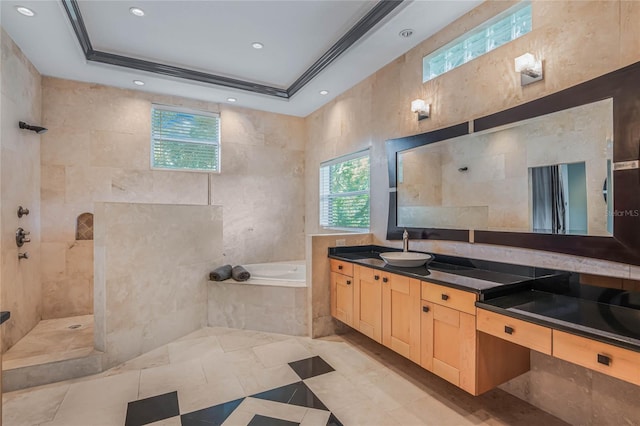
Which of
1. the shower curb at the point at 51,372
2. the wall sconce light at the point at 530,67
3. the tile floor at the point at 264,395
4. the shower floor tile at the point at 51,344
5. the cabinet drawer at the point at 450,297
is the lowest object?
the tile floor at the point at 264,395

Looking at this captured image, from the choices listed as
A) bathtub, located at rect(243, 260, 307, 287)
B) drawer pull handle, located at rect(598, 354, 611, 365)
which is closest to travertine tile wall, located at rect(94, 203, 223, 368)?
bathtub, located at rect(243, 260, 307, 287)

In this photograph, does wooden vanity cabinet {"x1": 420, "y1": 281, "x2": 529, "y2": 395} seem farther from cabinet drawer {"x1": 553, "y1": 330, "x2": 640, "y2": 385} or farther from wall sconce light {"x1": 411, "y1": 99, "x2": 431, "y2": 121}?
wall sconce light {"x1": 411, "y1": 99, "x2": 431, "y2": 121}

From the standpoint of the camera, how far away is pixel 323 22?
2.88 m

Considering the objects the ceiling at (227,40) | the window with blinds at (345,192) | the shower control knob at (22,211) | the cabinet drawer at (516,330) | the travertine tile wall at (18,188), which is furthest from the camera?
the window with blinds at (345,192)

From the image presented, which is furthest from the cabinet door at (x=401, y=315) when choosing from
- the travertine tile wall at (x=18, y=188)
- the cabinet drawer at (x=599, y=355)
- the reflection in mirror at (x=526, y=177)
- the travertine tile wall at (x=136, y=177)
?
the travertine tile wall at (x=18, y=188)

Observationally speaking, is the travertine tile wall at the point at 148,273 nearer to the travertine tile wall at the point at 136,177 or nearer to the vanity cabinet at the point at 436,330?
the travertine tile wall at the point at 136,177

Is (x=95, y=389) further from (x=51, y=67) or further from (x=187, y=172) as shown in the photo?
(x=51, y=67)

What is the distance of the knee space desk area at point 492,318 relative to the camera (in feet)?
4.62

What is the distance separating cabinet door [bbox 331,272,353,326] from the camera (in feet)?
10.0

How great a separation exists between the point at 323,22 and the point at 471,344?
288 cm

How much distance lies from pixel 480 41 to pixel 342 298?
2558 mm

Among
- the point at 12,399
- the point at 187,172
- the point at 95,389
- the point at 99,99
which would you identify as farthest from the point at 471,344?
the point at 99,99

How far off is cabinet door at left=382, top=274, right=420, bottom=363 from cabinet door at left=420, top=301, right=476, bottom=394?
0.08 metres

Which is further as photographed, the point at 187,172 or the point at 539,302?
the point at 187,172
